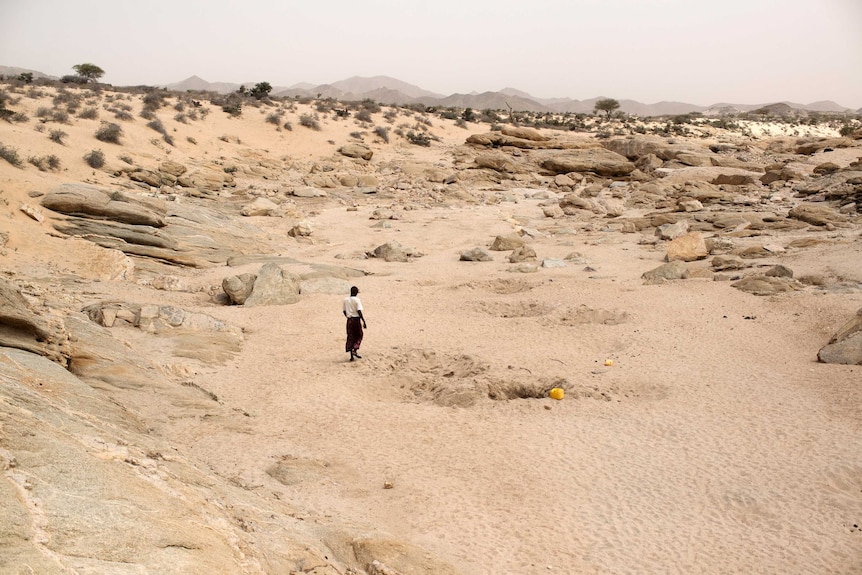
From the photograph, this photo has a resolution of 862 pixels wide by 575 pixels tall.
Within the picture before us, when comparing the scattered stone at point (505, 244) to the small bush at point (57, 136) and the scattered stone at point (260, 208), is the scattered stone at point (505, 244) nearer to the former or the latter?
the scattered stone at point (260, 208)

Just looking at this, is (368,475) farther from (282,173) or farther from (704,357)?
(282,173)

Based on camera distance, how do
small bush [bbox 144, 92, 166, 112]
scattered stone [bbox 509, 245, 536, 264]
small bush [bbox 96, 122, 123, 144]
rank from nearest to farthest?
scattered stone [bbox 509, 245, 536, 264]
small bush [bbox 96, 122, 123, 144]
small bush [bbox 144, 92, 166, 112]

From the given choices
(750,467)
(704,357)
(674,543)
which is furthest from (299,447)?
(704,357)

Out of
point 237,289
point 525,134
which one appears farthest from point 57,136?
point 525,134

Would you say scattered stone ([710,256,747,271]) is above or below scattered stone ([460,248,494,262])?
above

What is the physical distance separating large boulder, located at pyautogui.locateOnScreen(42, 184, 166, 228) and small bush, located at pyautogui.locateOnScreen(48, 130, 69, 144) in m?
6.86

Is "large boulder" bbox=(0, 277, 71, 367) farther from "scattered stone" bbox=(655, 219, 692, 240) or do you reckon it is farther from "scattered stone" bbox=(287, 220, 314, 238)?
"scattered stone" bbox=(655, 219, 692, 240)

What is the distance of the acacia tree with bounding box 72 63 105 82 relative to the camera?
41.2 m

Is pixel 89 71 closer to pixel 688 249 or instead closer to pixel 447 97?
pixel 688 249

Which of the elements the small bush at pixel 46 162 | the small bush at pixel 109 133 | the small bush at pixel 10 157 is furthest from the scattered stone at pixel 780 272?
the small bush at pixel 109 133

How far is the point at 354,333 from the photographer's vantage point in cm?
959

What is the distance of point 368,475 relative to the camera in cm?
608

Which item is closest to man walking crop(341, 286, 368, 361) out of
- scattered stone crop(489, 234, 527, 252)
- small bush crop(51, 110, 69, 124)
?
scattered stone crop(489, 234, 527, 252)

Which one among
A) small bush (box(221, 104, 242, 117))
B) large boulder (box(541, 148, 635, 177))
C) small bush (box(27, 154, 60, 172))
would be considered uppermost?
small bush (box(221, 104, 242, 117))
